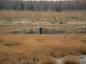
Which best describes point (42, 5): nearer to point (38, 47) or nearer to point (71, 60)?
point (38, 47)

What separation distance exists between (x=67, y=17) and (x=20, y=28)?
1507 mm

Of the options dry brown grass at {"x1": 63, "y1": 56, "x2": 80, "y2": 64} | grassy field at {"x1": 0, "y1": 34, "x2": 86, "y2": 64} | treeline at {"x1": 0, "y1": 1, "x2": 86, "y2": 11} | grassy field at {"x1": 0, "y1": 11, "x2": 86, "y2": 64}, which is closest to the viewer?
dry brown grass at {"x1": 63, "y1": 56, "x2": 80, "y2": 64}

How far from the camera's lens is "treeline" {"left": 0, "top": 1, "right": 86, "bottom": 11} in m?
7.69

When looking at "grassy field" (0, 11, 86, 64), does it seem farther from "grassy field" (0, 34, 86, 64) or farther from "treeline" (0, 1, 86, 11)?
"treeline" (0, 1, 86, 11)

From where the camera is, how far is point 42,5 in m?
7.79

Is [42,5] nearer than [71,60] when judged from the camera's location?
No

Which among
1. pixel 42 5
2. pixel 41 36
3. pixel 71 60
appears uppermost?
pixel 42 5

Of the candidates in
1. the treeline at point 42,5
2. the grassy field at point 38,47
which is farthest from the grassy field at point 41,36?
the treeline at point 42,5

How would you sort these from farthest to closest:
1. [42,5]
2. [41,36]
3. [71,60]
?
[42,5] → [41,36] → [71,60]

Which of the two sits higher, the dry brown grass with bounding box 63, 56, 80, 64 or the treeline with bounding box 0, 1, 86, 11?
the treeline with bounding box 0, 1, 86, 11

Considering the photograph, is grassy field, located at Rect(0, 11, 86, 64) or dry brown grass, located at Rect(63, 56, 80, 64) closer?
dry brown grass, located at Rect(63, 56, 80, 64)

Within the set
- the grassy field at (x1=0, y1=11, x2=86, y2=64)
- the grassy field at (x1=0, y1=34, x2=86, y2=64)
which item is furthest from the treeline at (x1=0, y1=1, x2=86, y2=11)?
the grassy field at (x1=0, y1=34, x2=86, y2=64)

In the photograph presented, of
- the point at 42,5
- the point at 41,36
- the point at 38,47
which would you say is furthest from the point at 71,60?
the point at 42,5

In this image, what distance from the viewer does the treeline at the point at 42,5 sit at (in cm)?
769
